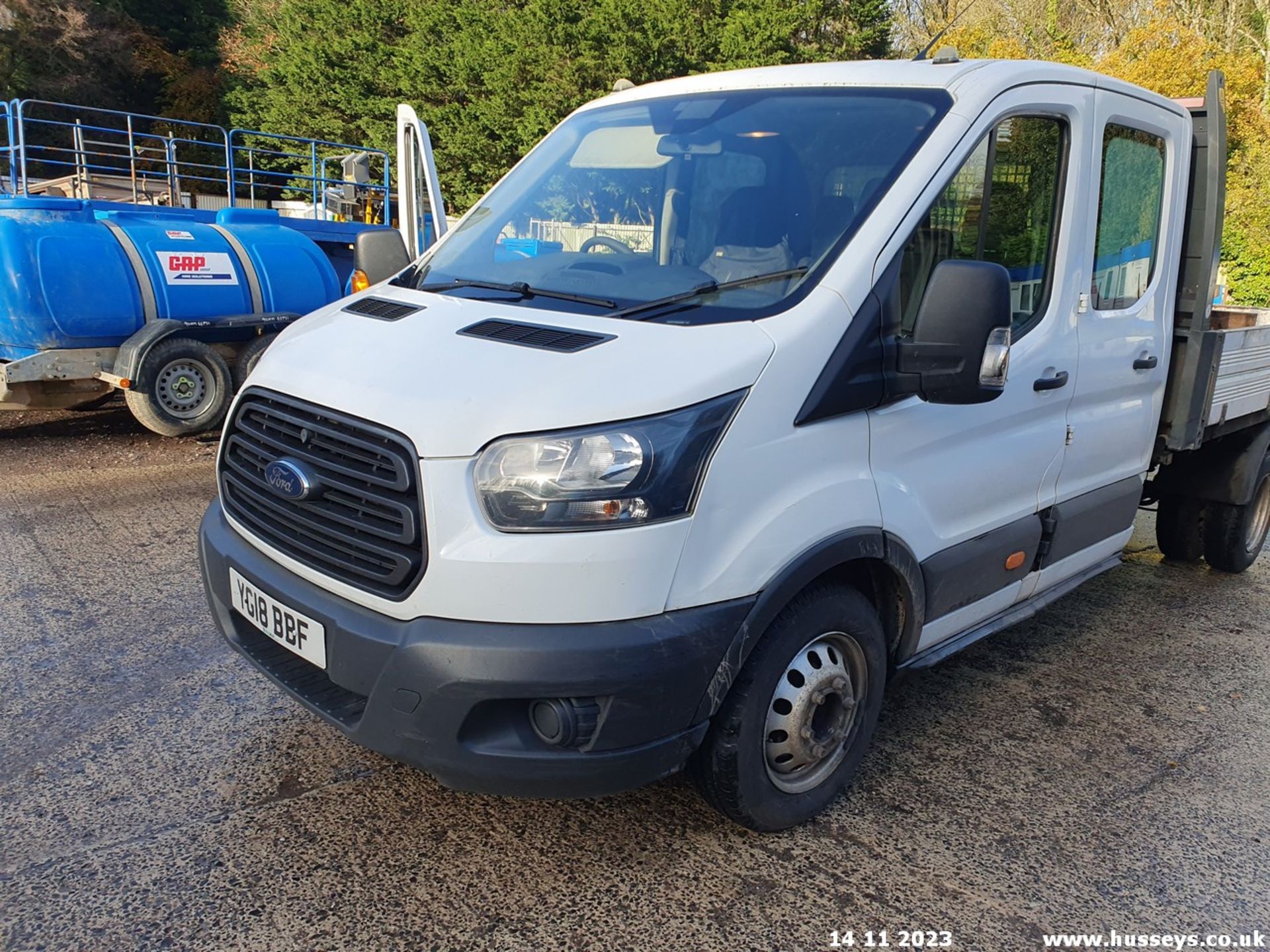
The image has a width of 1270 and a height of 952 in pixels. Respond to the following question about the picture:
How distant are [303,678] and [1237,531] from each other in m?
5.00

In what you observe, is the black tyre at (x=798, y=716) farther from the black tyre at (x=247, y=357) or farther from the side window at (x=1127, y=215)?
the black tyre at (x=247, y=357)

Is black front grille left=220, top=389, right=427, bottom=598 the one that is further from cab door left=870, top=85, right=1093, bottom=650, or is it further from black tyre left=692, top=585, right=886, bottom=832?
cab door left=870, top=85, right=1093, bottom=650

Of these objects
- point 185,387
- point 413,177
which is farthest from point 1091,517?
point 185,387

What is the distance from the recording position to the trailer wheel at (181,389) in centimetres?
715

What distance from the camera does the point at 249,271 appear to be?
804cm

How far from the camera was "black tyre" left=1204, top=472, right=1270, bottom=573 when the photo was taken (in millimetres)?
5383

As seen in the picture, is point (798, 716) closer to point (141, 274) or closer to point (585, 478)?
point (585, 478)

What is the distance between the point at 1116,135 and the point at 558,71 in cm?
2651

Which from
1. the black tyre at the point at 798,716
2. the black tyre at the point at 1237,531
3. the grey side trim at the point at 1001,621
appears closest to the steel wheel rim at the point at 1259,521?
the black tyre at the point at 1237,531

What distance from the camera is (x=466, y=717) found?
2.27m

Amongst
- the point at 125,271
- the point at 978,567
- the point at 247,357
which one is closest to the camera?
the point at 978,567

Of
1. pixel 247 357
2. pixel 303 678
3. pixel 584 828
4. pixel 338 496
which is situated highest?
pixel 338 496

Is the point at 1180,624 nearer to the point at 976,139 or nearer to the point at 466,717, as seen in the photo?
the point at 976,139

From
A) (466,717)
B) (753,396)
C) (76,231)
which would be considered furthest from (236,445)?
(76,231)
